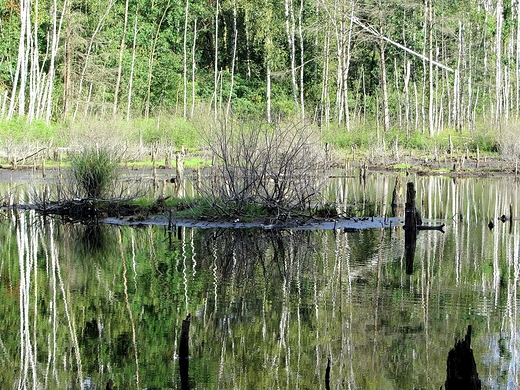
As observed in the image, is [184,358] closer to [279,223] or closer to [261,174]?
[261,174]

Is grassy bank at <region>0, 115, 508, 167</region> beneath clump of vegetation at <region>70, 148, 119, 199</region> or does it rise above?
above

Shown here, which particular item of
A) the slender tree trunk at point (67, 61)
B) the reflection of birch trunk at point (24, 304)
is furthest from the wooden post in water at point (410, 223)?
the slender tree trunk at point (67, 61)

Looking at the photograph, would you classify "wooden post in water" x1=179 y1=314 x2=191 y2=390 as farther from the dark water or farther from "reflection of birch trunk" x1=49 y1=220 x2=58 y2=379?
"reflection of birch trunk" x1=49 y1=220 x2=58 y2=379

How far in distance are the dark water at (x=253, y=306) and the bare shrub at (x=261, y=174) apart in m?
0.92

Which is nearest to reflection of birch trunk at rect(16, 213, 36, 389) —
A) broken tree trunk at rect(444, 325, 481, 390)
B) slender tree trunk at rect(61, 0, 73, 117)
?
broken tree trunk at rect(444, 325, 481, 390)

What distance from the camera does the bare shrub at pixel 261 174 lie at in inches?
728

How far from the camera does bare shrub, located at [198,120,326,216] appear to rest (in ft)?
60.7

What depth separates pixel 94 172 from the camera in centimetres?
2106

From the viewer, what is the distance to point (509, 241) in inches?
685

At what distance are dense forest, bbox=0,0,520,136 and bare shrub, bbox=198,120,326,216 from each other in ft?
79.9

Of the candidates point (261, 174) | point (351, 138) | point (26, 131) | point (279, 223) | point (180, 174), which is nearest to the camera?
point (261, 174)

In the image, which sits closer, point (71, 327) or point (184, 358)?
point (184, 358)

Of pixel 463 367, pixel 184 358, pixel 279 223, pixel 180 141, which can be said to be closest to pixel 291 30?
pixel 180 141

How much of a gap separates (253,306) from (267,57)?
1609 inches
